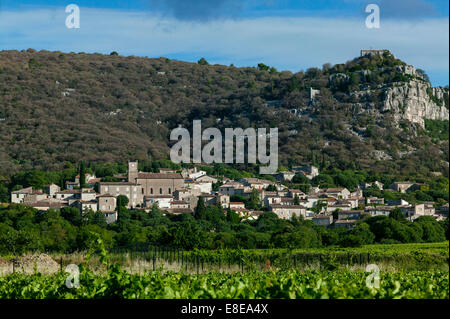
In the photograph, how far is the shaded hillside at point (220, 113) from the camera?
66125mm

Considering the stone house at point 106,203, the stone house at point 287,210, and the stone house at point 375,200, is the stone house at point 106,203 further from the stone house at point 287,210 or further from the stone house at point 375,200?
the stone house at point 375,200

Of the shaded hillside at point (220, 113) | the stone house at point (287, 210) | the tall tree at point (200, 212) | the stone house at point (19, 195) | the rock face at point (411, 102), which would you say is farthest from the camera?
the rock face at point (411, 102)

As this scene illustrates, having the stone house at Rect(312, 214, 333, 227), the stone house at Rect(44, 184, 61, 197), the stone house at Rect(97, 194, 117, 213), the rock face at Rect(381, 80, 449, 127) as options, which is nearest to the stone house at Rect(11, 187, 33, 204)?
the stone house at Rect(44, 184, 61, 197)

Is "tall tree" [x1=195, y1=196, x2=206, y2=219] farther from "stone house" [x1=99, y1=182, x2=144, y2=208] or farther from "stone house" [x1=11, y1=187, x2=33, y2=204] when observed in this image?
"stone house" [x1=11, y1=187, x2=33, y2=204]

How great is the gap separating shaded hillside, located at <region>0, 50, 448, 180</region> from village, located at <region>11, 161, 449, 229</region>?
24.9ft

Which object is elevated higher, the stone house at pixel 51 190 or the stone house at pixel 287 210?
the stone house at pixel 51 190

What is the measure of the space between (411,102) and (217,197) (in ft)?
109

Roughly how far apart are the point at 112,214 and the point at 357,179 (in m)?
24.8

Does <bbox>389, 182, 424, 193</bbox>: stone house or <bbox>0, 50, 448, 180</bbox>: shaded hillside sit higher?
<bbox>0, 50, 448, 180</bbox>: shaded hillside

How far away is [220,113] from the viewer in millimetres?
85750

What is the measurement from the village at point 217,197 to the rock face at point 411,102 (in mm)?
18105

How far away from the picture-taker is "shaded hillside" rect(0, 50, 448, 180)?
217 ft

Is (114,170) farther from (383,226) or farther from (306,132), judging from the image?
(383,226)

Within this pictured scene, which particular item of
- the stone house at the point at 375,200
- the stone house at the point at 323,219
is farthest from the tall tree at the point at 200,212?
the stone house at the point at 375,200
